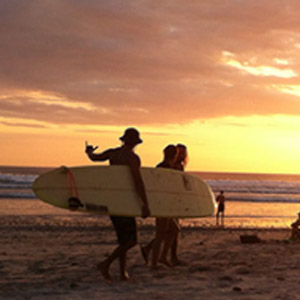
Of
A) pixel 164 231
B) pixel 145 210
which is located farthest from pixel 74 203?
pixel 164 231

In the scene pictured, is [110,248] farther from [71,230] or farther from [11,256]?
[71,230]

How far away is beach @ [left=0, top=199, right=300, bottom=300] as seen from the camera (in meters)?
5.45

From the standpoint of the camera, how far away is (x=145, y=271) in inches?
269

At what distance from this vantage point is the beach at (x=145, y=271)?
17.9ft

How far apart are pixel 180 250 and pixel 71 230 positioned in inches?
219

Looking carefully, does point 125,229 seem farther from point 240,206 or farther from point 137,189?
point 240,206

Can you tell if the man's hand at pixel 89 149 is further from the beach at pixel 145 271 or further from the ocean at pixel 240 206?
the ocean at pixel 240 206

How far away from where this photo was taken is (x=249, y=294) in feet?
17.7

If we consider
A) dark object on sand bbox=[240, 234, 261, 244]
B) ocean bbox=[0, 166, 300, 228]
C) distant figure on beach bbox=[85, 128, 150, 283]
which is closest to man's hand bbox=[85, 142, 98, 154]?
distant figure on beach bbox=[85, 128, 150, 283]

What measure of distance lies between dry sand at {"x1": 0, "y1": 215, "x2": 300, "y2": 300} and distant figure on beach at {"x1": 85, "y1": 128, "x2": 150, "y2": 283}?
261 mm

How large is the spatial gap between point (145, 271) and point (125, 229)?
47.4 inches

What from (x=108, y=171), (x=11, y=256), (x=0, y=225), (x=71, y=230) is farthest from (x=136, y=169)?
(x=0, y=225)

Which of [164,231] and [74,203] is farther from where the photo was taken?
[164,231]

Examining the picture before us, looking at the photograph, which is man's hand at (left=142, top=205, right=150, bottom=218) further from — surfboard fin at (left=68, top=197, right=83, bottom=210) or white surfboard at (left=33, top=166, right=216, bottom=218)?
surfboard fin at (left=68, top=197, right=83, bottom=210)
